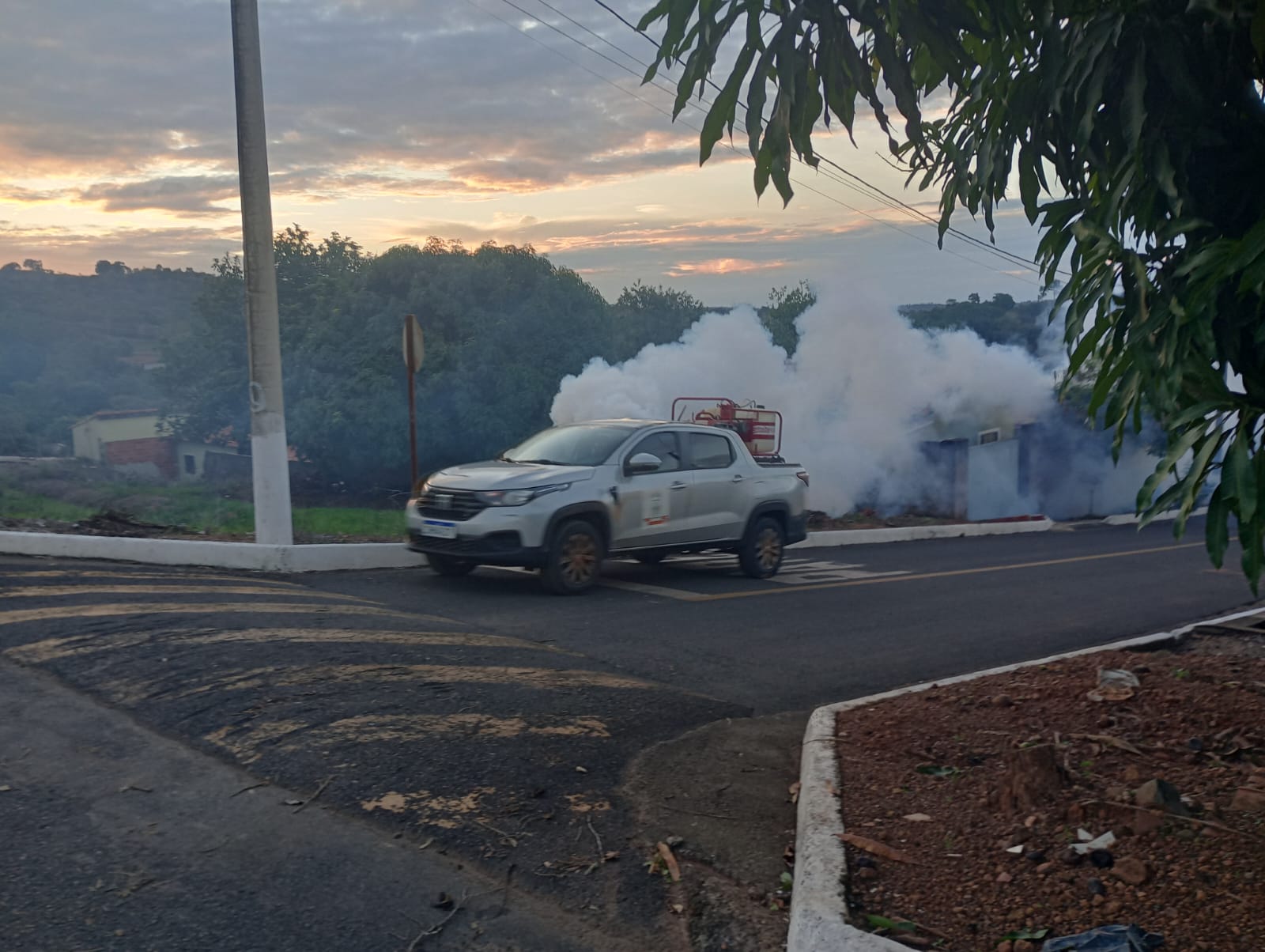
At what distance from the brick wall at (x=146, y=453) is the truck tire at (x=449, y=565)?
36506 mm

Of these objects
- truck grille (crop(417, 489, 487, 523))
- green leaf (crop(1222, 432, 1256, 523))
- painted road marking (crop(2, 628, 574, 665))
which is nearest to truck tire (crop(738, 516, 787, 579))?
truck grille (crop(417, 489, 487, 523))

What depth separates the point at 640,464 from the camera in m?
11.2

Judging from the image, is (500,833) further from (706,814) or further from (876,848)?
(876,848)

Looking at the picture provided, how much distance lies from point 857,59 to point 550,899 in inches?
135

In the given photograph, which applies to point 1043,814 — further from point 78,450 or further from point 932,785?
point 78,450

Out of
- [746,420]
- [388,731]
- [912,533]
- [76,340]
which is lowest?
[912,533]

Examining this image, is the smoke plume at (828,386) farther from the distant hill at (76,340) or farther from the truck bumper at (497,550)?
the distant hill at (76,340)

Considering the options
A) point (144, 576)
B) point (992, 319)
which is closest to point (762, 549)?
point (144, 576)

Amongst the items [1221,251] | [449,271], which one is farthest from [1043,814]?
[449,271]

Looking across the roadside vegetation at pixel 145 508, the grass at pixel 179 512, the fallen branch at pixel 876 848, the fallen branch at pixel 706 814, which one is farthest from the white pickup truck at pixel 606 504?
the fallen branch at pixel 876 848

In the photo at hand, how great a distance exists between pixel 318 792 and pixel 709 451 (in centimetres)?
814

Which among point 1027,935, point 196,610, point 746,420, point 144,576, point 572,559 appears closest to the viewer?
point 1027,935

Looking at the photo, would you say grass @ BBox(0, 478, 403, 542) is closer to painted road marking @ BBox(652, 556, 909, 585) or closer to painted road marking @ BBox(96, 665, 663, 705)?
painted road marking @ BBox(652, 556, 909, 585)

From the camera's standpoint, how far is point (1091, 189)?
4.62 metres
